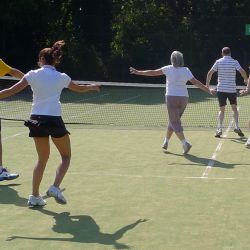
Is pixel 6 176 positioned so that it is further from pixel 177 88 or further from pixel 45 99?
pixel 177 88

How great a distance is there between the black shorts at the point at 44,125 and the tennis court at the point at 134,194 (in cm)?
81

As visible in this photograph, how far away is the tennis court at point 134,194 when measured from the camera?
5.61 meters

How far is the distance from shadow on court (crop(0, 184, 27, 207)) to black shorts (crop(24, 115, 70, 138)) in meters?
0.88

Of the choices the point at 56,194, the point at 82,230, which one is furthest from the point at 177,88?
the point at 82,230

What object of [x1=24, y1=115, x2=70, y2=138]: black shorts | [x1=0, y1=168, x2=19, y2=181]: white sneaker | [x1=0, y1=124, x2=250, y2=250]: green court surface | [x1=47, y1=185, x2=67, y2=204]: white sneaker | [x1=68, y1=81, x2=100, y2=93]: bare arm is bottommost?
[x1=0, y1=124, x2=250, y2=250]: green court surface

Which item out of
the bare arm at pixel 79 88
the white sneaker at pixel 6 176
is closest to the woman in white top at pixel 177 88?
the white sneaker at pixel 6 176

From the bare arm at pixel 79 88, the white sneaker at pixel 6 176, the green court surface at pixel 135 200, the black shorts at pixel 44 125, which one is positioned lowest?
the green court surface at pixel 135 200

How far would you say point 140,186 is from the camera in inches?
309

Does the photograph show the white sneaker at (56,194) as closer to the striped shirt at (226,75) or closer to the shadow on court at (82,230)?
the shadow on court at (82,230)

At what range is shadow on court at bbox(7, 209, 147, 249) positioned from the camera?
555cm

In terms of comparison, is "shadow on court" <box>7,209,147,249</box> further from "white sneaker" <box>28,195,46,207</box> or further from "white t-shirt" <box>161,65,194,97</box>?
"white t-shirt" <box>161,65,194,97</box>

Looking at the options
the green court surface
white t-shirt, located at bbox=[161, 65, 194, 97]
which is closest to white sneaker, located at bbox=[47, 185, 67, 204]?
the green court surface

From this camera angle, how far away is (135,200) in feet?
23.2

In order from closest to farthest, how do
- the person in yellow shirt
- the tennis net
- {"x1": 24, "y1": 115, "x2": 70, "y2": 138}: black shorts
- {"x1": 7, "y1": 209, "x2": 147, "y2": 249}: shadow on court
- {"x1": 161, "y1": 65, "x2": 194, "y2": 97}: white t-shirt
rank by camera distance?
{"x1": 7, "y1": 209, "x2": 147, "y2": 249}: shadow on court, {"x1": 24, "y1": 115, "x2": 70, "y2": 138}: black shorts, the person in yellow shirt, {"x1": 161, "y1": 65, "x2": 194, "y2": 97}: white t-shirt, the tennis net
